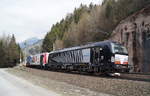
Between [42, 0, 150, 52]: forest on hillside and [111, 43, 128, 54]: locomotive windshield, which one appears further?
[42, 0, 150, 52]: forest on hillside

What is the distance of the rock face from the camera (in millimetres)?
35844

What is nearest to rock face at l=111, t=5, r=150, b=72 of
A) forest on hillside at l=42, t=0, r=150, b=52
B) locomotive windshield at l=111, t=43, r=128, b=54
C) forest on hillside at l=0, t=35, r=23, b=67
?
forest on hillside at l=42, t=0, r=150, b=52

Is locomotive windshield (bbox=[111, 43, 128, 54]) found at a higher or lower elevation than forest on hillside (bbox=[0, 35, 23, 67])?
lower

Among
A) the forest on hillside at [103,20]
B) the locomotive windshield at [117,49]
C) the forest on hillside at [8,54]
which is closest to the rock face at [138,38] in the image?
the forest on hillside at [103,20]

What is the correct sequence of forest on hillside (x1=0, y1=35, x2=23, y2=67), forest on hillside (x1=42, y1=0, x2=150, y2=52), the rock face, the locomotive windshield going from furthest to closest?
forest on hillside (x1=0, y1=35, x2=23, y2=67) < forest on hillside (x1=42, y1=0, x2=150, y2=52) < the rock face < the locomotive windshield

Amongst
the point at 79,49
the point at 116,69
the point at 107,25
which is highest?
the point at 107,25

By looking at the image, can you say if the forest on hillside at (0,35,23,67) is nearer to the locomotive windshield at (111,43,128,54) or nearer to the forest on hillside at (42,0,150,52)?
the forest on hillside at (42,0,150,52)

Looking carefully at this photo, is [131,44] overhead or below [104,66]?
overhead

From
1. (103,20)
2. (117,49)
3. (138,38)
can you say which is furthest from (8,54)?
(117,49)

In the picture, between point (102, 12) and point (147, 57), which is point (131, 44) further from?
point (102, 12)

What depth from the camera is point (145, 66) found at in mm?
35375

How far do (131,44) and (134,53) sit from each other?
1603 mm

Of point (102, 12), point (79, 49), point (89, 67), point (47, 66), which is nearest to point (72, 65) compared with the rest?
point (79, 49)

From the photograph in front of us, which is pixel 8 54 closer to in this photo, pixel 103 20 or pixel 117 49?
pixel 103 20
